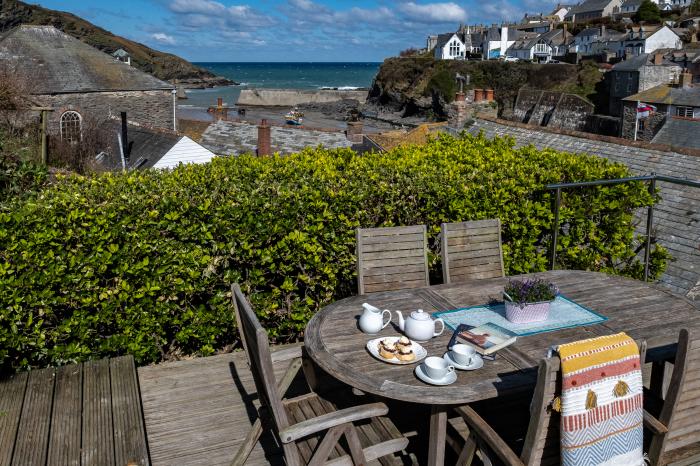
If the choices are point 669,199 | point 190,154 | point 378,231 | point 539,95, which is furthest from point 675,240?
point 539,95

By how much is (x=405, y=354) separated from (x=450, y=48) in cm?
11410

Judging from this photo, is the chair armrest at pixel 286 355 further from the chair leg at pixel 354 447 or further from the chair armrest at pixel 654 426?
the chair armrest at pixel 654 426

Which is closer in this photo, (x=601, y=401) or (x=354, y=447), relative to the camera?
(x=601, y=401)

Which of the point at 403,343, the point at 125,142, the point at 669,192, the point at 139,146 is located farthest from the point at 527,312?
the point at 125,142

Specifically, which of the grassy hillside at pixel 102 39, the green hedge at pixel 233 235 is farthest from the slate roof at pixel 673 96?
the grassy hillside at pixel 102 39

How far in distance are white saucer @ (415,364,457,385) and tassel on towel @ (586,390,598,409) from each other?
2.27 ft

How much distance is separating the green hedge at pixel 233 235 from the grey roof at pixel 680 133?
27.6m

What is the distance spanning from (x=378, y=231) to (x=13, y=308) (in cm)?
264

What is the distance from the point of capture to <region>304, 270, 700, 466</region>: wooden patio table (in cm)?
307

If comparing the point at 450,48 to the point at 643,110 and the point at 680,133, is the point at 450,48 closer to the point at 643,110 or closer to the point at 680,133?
the point at 643,110

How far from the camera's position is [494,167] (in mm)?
5957

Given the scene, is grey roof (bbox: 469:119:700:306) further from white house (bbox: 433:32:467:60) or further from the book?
white house (bbox: 433:32:467:60)

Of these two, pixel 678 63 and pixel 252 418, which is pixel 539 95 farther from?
pixel 252 418

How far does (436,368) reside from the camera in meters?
3.07
